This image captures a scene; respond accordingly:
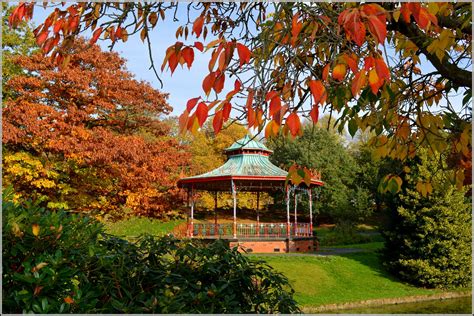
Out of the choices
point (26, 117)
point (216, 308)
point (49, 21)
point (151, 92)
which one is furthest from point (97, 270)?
point (151, 92)

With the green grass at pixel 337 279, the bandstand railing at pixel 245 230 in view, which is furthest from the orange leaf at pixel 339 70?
the bandstand railing at pixel 245 230

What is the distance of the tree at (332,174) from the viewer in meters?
30.7

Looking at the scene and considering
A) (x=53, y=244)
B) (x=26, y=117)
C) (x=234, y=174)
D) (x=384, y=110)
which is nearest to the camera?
(x=53, y=244)

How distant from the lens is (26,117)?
13.9 metres

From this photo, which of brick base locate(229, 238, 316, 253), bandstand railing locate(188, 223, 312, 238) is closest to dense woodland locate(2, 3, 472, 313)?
bandstand railing locate(188, 223, 312, 238)

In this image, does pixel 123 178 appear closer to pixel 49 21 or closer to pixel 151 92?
pixel 151 92

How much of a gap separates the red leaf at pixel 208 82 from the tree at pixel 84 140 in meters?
12.8

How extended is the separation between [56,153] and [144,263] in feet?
42.5

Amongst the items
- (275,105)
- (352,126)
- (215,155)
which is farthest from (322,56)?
(215,155)

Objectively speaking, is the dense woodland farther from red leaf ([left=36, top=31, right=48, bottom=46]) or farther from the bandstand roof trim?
the bandstand roof trim

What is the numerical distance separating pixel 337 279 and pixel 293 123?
13.9 metres

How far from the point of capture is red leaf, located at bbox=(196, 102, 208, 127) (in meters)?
1.70

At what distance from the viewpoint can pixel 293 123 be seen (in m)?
1.77

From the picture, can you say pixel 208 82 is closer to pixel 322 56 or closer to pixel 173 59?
pixel 173 59
